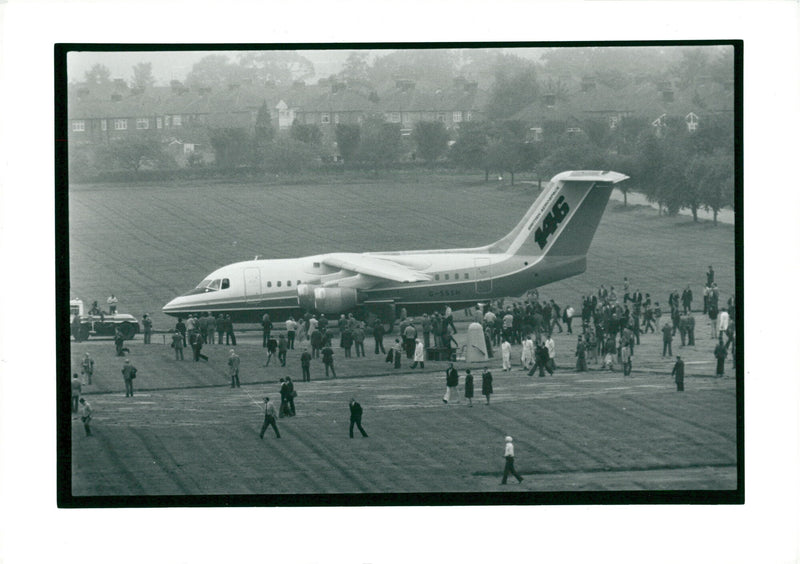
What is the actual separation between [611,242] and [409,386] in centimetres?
449

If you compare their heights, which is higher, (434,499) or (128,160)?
(128,160)

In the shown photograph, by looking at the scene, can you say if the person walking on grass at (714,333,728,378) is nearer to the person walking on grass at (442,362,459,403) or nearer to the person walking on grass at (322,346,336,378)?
the person walking on grass at (442,362,459,403)

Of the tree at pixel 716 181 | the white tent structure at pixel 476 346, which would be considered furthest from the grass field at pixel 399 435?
the tree at pixel 716 181

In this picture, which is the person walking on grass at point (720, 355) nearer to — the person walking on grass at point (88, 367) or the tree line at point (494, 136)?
the tree line at point (494, 136)

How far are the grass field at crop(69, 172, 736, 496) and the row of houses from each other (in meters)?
1.16

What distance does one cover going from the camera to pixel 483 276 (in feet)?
115

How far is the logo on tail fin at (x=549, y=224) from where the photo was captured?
113 ft

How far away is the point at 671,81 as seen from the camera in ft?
108

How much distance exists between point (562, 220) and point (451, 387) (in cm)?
378

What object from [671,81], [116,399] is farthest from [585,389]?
[116,399]
